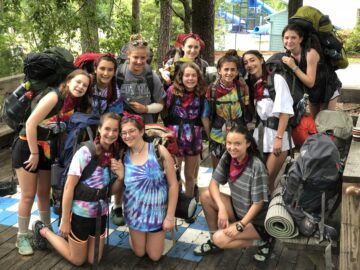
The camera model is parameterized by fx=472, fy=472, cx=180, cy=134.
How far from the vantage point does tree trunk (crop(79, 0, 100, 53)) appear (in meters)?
11.2

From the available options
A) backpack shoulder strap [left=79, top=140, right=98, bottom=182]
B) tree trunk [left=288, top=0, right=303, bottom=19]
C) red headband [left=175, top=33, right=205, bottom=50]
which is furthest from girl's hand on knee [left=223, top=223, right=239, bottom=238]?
tree trunk [left=288, top=0, right=303, bottom=19]

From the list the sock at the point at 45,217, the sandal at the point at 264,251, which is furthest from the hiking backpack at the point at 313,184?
the sock at the point at 45,217

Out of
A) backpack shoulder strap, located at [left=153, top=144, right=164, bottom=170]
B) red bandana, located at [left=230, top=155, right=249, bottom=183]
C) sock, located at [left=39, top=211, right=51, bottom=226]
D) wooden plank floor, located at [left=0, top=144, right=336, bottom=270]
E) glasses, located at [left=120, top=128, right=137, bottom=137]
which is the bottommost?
wooden plank floor, located at [left=0, top=144, right=336, bottom=270]

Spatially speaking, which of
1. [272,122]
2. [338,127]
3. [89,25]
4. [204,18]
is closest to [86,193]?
[272,122]

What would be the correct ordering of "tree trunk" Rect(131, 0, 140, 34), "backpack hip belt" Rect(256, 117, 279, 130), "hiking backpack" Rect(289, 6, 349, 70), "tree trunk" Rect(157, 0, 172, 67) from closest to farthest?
1. "backpack hip belt" Rect(256, 117, 279, 130)
2. "hiking backpack" Rect(289, 6, 349, 70)
3. "tree trunk" Rect(157, 0, 172, 67)
4. "tree trunk" Rect(131, 0, 140, 34)

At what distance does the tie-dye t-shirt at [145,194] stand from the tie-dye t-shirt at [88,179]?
0.20 metres

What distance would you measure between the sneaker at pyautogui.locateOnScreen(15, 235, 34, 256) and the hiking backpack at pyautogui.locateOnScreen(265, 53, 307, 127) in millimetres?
2560

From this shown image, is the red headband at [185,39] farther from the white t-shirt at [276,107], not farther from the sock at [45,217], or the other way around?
the sock at [45,217]

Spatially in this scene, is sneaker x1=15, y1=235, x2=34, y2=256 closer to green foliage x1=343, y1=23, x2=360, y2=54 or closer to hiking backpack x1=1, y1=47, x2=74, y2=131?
hiking backpack x1=1, y1=47, x2=74, y2=131

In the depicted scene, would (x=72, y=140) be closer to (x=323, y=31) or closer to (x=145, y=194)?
(x=145, y=194)

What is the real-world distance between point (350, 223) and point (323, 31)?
2095 millimetres

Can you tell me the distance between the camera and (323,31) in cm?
455

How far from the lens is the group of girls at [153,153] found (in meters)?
3.86

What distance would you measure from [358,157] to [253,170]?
816mm
